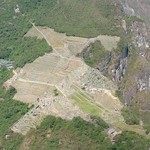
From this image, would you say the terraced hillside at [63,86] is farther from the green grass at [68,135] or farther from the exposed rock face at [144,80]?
the exposed rock face at [144,80]

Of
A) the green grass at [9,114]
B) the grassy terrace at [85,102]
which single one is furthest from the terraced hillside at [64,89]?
the green grass at [9,114]

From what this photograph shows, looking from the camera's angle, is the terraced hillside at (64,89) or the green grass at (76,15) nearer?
the terraced hillside at (64,89)

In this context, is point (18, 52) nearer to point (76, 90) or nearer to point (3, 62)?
point (3, 62)

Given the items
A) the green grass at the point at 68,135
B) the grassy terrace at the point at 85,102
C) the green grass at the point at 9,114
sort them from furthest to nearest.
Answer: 1. the grassy terrace at the point at 85,102
2. the green grass at the point at 9,114
3. the green grass at the point at 68,135

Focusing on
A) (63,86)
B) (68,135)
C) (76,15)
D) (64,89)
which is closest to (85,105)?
(64,89)

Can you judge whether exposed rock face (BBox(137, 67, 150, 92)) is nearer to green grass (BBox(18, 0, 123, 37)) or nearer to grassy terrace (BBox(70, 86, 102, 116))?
green grass (BBox(18, 0, 123, 37))

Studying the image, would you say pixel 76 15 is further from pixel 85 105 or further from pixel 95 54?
pixel 85 105

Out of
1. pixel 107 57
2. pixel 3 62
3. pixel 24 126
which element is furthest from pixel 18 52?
pixel 24 126

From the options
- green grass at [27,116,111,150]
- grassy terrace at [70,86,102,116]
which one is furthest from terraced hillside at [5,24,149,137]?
green grass at [27,116,111,150]

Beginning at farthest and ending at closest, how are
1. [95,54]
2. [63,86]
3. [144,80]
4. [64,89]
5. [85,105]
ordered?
[144,80]
[95,54]
[63,86]
[64,89]
[85,105]
